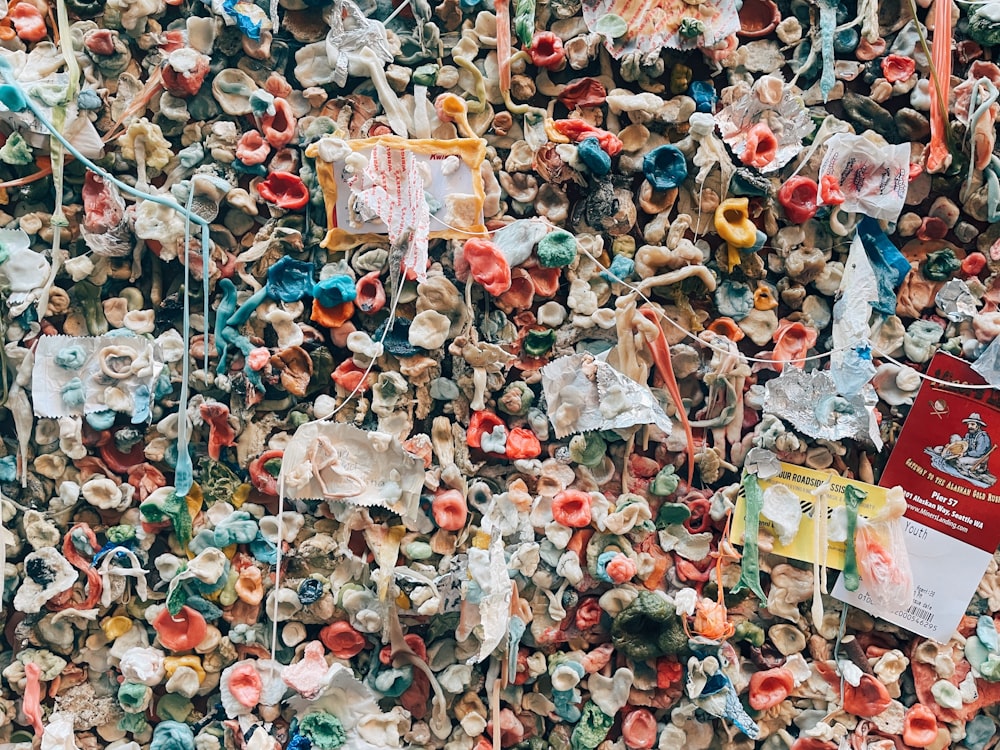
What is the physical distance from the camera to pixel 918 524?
Result: 28.4 inches

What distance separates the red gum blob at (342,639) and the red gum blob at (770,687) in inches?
13.9

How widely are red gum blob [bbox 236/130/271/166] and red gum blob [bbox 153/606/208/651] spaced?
1.32 feet

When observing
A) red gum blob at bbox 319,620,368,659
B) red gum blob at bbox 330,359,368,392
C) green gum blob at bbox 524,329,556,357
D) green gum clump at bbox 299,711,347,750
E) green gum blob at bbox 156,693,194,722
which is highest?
green gum blob at bbox 524,329,556,357

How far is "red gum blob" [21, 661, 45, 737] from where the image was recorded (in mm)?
692

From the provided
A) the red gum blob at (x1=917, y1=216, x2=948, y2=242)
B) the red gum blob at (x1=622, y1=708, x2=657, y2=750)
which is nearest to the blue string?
the red gum blob at (x1=622, y1=708, x2=657, y2=750)

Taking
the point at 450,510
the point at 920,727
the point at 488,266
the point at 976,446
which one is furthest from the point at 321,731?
the point at 976,446

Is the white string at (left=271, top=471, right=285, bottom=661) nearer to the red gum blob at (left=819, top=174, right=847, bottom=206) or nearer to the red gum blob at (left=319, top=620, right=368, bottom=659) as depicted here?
the red gum blob at (left=319, top=620, right=368, bottom=659)

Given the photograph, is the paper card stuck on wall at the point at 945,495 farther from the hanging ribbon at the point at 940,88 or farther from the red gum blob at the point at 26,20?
the red gum blob at the point at 26,20

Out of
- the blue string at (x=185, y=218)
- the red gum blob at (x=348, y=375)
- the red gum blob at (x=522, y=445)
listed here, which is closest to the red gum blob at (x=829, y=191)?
the red gum blob at (x=522, y=445)

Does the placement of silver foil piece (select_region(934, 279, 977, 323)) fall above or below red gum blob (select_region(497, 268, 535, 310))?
above

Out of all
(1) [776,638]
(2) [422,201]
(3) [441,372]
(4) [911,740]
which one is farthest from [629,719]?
(2) [422,201]

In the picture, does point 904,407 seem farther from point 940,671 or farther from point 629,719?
point 629,719

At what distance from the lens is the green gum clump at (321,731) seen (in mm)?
699

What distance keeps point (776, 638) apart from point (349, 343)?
0.47 metres
